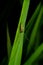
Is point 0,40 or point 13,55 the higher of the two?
point 13,55

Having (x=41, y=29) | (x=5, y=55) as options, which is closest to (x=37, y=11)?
(x=41, y=29)

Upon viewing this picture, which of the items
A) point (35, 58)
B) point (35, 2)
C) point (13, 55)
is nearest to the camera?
point (13, 55)

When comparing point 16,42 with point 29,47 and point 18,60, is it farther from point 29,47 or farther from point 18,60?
point 29,47

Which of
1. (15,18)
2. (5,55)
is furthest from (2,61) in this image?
(15,18)

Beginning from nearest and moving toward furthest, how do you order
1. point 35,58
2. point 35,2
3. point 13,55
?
point 13,55 → point 35,58 → point 35,2

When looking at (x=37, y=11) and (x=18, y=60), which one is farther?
(x=37, y=11)

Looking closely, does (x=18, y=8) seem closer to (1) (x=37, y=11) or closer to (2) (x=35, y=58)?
(1) (x=37, y=11)
